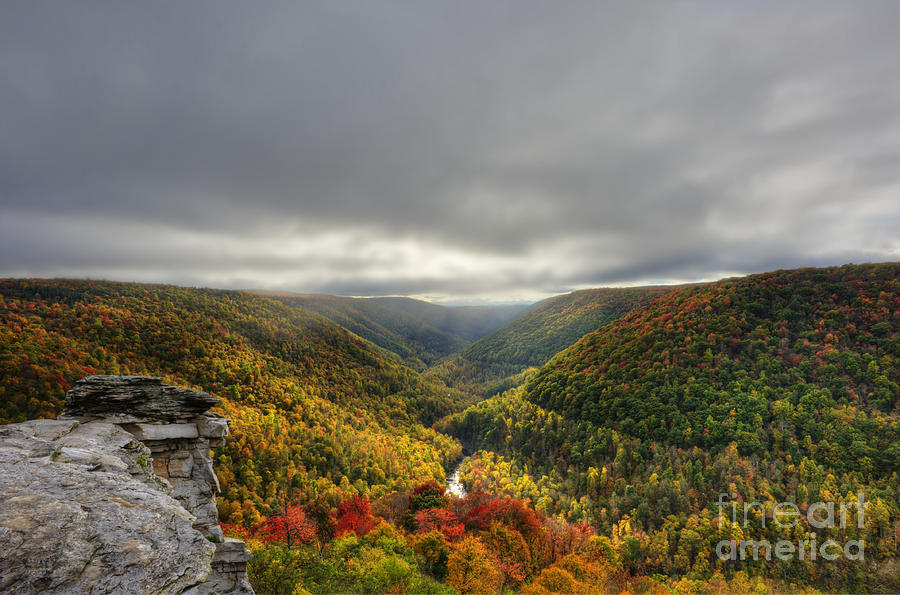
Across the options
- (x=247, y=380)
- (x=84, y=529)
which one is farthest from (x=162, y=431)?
(x=247, y=380)

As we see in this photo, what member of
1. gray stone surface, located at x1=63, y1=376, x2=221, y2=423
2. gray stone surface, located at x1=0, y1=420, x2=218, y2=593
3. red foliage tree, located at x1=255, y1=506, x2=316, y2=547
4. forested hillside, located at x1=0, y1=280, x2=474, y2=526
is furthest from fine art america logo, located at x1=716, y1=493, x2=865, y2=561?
gray stone surface, located at x1=63, y1=376, x2=221, y2=423

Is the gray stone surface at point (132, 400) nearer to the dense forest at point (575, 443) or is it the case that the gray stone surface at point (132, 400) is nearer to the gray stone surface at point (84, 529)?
the gray stone surface at point (84, 529)

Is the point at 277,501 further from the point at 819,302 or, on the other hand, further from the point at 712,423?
the point at 819,302

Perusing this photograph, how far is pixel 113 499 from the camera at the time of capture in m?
7.90

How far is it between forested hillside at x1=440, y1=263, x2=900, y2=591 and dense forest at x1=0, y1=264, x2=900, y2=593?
1.60 ft

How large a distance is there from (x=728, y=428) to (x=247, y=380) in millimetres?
149936

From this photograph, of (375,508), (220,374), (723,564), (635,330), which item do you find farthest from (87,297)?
(635,330)

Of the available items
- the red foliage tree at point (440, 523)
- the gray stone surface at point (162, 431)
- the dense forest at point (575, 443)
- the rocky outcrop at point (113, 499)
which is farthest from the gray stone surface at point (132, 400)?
the red foliage tree at point (440, 523)

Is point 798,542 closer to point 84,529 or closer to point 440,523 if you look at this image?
point 440,523

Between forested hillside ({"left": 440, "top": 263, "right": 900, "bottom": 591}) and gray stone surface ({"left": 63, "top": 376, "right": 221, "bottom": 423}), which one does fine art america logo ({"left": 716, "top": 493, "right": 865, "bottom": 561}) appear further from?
gray stone surface ({"left": 63, "top": 376, "right": 221, "bottom": 423})

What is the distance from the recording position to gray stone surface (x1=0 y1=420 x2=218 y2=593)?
577 centimetres

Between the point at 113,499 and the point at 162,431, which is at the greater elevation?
the point at 113,499

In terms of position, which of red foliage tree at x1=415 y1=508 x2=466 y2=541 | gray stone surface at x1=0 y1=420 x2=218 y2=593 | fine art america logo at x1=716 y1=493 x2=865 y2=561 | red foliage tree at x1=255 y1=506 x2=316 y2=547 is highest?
gray stone surface at x1=0 y1=420 x2=218 y2=593

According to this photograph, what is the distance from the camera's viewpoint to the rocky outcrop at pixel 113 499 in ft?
19.6
